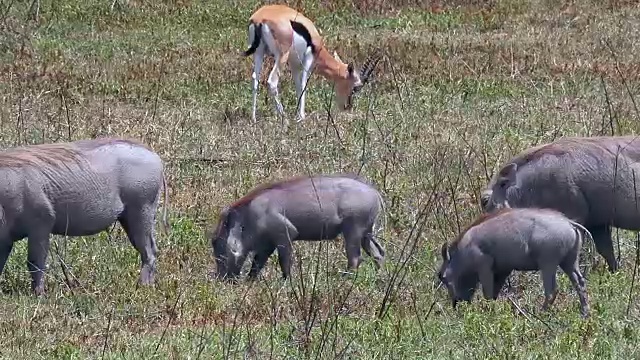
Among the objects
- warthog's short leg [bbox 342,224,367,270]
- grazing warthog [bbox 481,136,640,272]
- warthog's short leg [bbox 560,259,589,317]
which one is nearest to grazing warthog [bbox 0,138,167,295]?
warthog's short leg [bbox 342,224,367,270]

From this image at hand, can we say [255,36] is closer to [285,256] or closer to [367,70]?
[367,70]

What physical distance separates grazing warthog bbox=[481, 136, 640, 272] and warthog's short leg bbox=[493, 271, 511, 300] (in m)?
0.76

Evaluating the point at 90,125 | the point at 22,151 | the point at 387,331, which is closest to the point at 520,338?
the point at 387,331

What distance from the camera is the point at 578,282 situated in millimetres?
7625

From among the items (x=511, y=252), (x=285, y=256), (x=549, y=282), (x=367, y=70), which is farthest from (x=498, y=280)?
(x=367, y=70)

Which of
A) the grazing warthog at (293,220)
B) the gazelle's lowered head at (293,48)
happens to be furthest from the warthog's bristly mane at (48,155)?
the gazelle's lowered head at (293,48)

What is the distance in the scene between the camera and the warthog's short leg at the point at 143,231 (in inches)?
335

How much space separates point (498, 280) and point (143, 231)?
2055 millimetres

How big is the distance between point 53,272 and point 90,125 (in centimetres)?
467

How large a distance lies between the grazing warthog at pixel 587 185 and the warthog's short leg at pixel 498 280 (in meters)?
0.76

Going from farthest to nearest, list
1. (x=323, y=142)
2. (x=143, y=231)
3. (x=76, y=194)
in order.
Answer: (x=323, y=142)
(x=143, y=231)
(x=76, y=194)

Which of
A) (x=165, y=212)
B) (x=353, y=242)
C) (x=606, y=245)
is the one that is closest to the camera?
(x=606, y=245)

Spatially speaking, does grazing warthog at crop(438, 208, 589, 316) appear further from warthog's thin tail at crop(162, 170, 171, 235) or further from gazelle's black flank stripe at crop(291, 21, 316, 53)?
gazelle's black flank stripe at crop(291, 21, 316, 53)

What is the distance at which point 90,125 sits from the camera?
12984 mm
